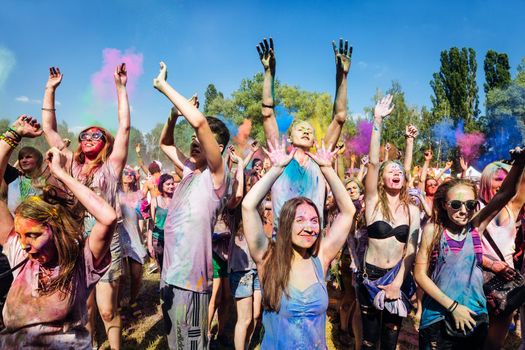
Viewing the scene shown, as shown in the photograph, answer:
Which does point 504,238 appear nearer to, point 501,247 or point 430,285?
point 501,247

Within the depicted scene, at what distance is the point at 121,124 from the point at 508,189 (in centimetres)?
310

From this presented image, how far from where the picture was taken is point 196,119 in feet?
7.50

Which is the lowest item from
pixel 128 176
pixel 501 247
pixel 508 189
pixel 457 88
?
pixel 501 247

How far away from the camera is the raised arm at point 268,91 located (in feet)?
10.9

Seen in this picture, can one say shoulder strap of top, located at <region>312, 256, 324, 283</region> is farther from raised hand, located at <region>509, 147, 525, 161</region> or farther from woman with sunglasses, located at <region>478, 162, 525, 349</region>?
woman with sunglasses, located at <region>478, 162, 525, 349</region>

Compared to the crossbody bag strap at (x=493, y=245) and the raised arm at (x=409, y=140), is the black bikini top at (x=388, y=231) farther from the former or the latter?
the raised arm at (x=409, y=140)

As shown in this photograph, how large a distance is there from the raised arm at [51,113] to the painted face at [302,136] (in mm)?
2199

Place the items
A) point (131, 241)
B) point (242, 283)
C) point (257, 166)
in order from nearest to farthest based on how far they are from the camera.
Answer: point (242, 283) < point (131, 241) < point (257, 166)

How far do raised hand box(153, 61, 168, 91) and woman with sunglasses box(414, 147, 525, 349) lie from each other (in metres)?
2.33

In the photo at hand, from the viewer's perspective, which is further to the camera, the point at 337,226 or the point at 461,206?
the point at 461,206

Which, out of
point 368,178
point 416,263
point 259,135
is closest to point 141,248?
point 368,178

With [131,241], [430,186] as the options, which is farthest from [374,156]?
[430,186]

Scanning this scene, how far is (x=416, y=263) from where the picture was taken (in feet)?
9.35

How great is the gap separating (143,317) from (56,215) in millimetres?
3800
